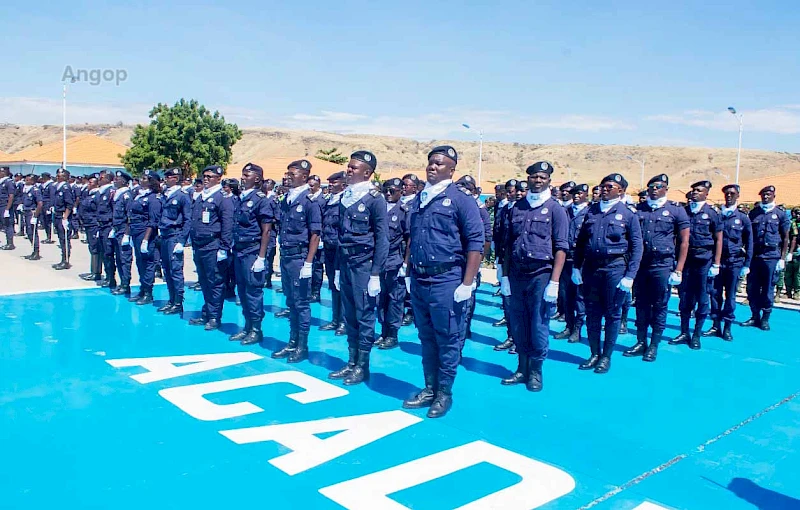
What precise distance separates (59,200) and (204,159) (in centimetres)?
2215

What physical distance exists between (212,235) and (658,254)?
5.08 m

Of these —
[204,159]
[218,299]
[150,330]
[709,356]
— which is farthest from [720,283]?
[204,159]

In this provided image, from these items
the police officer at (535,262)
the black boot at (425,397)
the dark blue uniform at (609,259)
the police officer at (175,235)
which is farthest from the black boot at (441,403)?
the police officer at (175,235)

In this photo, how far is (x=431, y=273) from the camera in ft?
16.6

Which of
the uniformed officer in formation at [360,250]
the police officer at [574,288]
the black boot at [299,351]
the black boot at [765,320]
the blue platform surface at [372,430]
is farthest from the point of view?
the black boot at [765,320]

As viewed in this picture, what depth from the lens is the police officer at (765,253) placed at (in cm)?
898

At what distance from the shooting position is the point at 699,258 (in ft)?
26.1

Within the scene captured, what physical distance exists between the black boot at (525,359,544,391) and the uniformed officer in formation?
57.9 inches

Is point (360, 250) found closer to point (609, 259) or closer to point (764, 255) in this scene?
point (609, 259)

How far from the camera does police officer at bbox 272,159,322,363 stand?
6527mm

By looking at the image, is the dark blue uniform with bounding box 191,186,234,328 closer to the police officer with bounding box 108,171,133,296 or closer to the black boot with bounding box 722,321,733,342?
the police officer with bounding box 108,171,133,296

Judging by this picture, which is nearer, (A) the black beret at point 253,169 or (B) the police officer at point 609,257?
(B) the police officer at point 609,257

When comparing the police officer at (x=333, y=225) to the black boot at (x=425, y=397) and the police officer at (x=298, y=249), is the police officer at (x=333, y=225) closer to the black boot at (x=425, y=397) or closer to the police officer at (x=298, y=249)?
the police officer at (x=298, y=249)

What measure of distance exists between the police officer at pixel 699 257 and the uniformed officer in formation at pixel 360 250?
4.31 m
